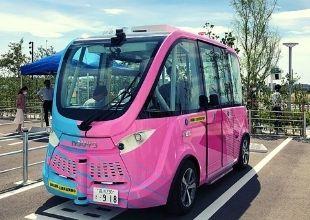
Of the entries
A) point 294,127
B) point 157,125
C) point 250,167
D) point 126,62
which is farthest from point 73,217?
point 294,127

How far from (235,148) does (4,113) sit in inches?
710

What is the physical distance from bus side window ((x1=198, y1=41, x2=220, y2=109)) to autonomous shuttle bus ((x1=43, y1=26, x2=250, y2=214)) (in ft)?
0.12

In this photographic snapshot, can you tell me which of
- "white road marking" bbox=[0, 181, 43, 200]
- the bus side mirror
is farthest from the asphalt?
the bus side mirror

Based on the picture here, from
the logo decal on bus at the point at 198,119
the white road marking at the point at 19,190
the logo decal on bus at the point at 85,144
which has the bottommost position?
the white road marking at the point at 19,190

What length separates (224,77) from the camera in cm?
798

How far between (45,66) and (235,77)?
756 cm

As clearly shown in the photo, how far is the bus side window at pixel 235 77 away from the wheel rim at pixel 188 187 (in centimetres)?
280

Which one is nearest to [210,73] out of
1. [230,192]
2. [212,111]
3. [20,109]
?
[212,111]

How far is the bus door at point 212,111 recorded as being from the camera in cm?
684

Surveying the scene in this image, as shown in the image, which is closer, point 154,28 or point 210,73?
point 154,28

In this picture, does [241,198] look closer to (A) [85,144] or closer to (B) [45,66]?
(A) [85,144]

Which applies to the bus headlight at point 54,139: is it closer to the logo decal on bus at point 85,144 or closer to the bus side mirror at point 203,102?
the logo decal on bus at point 85,144

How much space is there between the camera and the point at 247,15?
20.0 meters

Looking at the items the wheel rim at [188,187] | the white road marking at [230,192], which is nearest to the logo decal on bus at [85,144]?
the wheel rim at [188,187]
